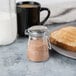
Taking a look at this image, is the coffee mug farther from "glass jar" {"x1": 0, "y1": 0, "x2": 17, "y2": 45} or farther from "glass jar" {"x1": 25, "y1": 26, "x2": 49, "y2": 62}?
"glass jar" {"x1": 25, "y1": 26, "x2": 49, "y2": 62}

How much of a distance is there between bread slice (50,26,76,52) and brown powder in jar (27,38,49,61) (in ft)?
0.16

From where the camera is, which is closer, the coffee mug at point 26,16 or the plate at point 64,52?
the plate at point 64,52

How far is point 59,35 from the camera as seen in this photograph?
2.41 feet

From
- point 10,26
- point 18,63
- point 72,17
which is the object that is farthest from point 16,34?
point 72,17

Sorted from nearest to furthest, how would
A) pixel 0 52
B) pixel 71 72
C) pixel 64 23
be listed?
pixel 71 72
pixel 0 52
pixel 64 23

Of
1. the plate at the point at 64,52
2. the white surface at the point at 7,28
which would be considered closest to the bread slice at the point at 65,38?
the plate at the point at 64,52

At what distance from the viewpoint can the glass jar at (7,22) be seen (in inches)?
28.8

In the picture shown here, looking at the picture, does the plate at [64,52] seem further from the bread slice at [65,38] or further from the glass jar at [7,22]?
the glass jar at [7,22]

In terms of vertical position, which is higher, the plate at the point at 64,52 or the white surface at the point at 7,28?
the white surface at the point at 7,28

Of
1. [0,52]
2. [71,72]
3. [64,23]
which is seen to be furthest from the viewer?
[64,23]

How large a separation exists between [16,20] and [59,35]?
15 centimetres

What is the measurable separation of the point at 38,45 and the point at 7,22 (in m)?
0.15

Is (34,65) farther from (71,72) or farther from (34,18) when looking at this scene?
(34,18)

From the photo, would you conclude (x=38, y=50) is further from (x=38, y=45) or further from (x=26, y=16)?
(x=26, y=16)
